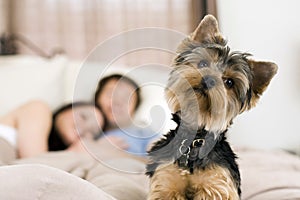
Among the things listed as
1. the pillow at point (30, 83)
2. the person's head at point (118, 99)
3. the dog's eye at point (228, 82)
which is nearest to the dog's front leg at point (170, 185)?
the dog's eye at point (228, 82)

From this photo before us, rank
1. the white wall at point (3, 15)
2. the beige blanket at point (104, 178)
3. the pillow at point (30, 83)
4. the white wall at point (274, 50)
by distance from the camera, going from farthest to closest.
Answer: the white wall at point (3, 15), the pillow at point (30, 83), the white wall at point (274, 50), the beige blanket at point (104, 178)

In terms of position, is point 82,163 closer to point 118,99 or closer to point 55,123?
point 118,99

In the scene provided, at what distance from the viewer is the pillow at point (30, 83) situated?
10.4 ft

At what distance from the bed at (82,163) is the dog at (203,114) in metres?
0.10

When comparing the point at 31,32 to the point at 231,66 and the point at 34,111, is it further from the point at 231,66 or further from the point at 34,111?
the point at 231,66

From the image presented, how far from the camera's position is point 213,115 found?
1244 millimetres

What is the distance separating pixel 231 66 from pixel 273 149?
156cm

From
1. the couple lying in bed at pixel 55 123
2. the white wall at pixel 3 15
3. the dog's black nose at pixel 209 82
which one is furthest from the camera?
the white wall at pixel 3 15

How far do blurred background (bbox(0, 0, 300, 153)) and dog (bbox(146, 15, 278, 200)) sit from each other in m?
0.51

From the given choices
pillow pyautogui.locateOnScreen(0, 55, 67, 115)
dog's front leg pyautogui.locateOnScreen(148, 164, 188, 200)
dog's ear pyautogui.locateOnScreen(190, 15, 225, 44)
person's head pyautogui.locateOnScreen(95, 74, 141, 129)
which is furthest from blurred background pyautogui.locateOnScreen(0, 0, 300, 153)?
dog's front leg pyautogui.locateOnScreen(148, 164, 188, 200)

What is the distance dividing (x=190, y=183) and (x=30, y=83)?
214cm

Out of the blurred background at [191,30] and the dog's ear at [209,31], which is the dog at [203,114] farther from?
the blurred background at [191,30]

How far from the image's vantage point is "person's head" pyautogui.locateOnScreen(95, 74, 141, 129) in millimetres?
1660

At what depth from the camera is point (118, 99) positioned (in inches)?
68.0
